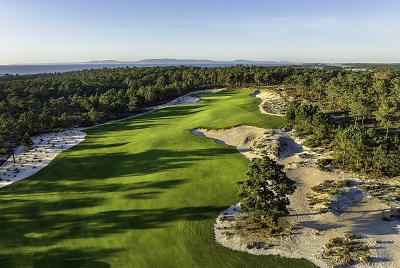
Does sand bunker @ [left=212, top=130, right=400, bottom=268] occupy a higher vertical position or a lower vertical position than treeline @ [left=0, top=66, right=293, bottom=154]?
lower

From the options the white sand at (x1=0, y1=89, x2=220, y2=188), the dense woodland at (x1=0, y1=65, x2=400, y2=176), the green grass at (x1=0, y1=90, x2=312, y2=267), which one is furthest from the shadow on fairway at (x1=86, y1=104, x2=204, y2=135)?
the green grass at (x1=0, y1=90, x2=312, y2=267)

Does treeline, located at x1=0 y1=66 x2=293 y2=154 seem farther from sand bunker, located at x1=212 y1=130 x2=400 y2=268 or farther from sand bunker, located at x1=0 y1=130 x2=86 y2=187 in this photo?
sand bunker, located at x1=212 y1=130 x2=400 y2=268

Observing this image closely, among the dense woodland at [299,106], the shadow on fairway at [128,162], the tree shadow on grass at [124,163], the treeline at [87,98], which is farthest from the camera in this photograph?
the treeline at [87,98]

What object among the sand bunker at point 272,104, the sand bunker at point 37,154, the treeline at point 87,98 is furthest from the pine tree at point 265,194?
the treeline at point 87,98

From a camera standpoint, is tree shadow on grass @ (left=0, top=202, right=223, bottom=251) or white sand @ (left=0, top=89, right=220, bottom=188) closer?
tree shadow on grass @ (left=0, top=202, right=223, bottom=251)

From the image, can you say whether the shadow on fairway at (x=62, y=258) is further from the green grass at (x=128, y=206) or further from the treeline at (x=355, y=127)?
the treeline at (x=355, y=127)

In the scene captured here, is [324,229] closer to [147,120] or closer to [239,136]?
[239,136]
